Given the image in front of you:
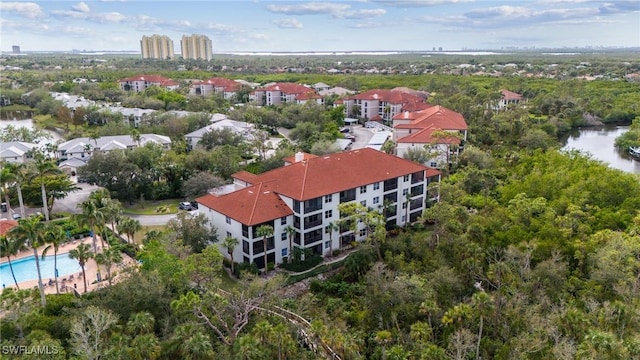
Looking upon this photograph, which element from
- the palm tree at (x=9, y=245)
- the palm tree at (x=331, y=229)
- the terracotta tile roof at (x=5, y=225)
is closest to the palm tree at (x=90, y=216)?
the palm tree at (x=9, y=245)

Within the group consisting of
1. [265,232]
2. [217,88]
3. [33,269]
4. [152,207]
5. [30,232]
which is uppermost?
[217,88]

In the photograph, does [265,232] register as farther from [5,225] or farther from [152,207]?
[5,225]

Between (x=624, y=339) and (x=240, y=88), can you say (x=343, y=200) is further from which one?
(x=240, y=88)

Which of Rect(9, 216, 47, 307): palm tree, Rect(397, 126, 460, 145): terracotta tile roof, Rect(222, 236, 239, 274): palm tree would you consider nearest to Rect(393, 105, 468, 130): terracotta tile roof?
Rect(397, 126, 460, 145): terracotta tile roof

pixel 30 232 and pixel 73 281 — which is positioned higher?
pixel 30 232

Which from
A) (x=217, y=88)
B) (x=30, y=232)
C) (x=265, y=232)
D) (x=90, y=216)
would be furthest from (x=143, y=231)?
(x=217, y=88)

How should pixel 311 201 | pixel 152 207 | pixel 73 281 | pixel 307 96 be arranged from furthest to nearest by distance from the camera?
pixel 307 96 → pixel 152 207 → pixel 311 201 → pixel 73 281

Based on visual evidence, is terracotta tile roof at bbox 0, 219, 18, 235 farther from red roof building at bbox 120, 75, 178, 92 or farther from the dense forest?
red roof building at bbox 120, 75, 178, 92
